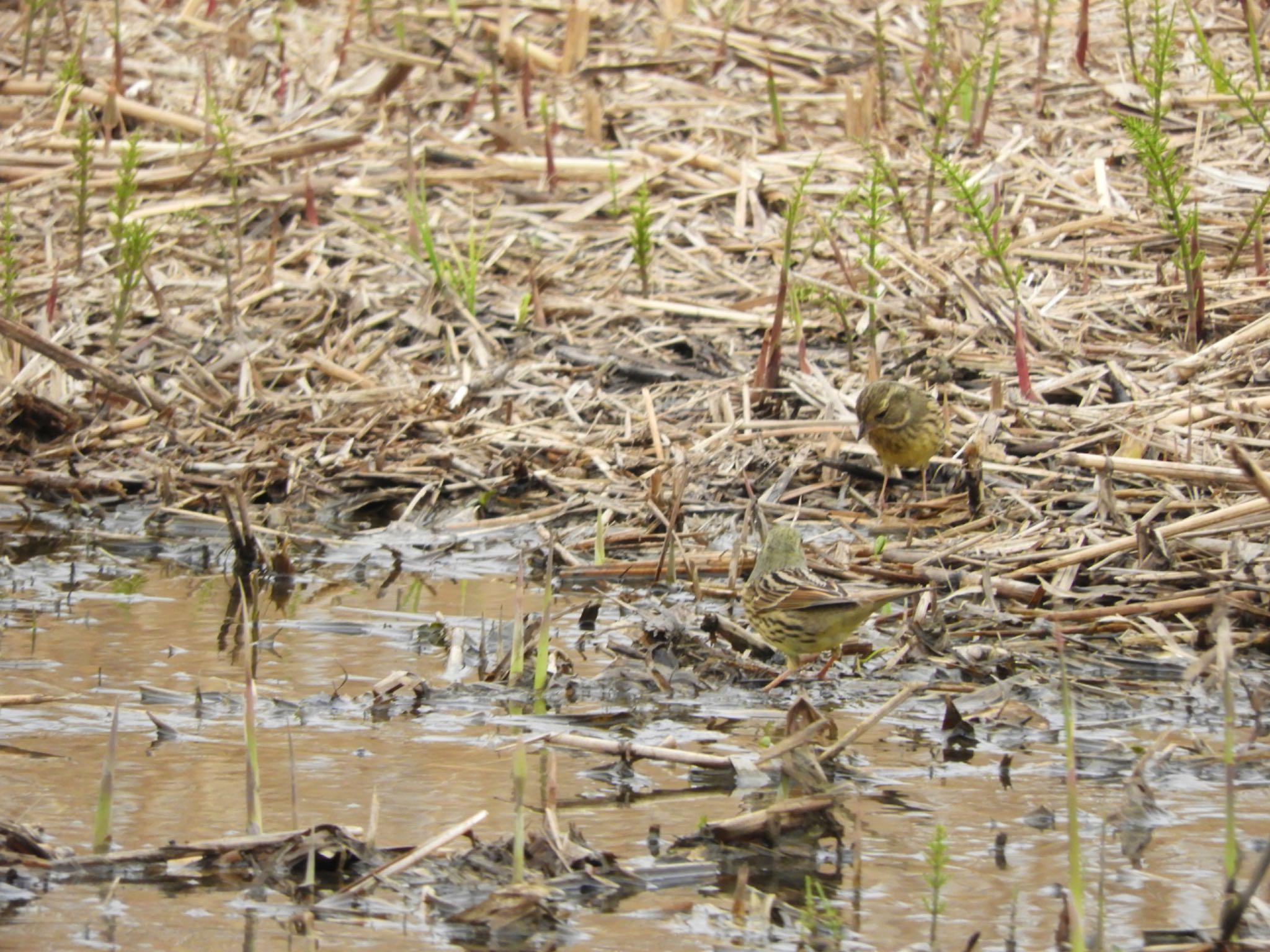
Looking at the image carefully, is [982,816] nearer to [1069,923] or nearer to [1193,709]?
[1069,923]

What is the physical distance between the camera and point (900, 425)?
6703 millimetres

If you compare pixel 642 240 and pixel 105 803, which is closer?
pixel 105 803

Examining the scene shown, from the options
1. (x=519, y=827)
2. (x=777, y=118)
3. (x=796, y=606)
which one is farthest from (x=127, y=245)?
(x=519, y=827)

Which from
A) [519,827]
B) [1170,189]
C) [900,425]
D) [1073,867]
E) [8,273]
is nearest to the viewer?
[1073,867]

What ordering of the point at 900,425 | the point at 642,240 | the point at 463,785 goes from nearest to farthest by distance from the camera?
the point at 463,785
the point at 900,425
the point at 642,240

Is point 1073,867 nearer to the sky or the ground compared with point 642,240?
nearer to the ground

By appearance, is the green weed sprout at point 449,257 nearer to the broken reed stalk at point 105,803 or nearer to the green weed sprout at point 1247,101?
→ the green weed sprout at point 1247,101

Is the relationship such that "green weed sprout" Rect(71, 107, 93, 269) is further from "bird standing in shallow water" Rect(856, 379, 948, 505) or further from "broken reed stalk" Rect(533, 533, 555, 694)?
"broken reed stalk" Rect(533, 533, 555, 694)

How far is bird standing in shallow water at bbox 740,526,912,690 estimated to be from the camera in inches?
192

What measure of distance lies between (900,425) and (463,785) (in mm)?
3120

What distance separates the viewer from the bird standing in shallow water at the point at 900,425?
6707 mm

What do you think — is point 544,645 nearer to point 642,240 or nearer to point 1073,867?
point 1073,867

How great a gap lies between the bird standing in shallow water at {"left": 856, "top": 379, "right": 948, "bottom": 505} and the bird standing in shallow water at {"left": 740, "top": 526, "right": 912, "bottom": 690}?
1360mm

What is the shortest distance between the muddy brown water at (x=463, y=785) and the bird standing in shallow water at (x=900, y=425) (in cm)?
148
